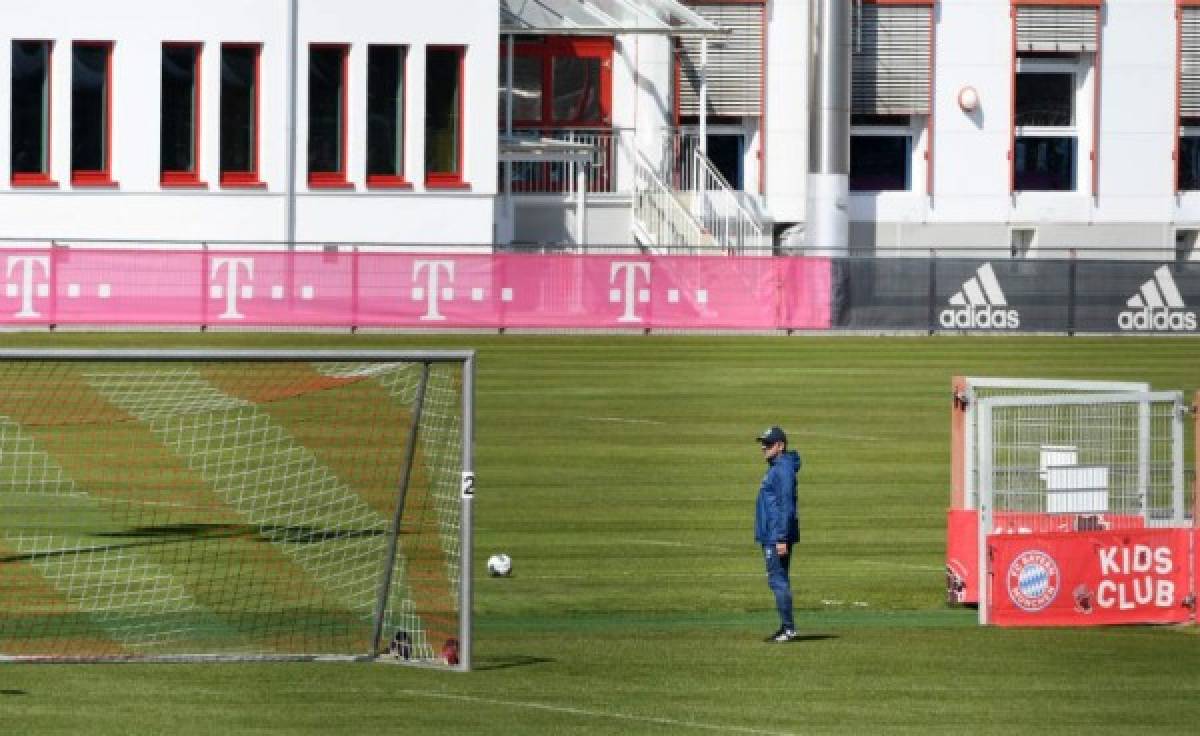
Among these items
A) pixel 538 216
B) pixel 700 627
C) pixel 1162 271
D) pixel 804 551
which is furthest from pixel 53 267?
pixel 700 627

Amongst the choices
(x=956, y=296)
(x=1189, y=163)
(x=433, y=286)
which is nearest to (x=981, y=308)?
(x=956, y=296)

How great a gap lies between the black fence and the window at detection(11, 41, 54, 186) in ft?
54.0

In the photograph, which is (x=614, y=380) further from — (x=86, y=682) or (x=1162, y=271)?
(x=86, y=682)

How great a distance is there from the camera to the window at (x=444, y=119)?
5438cm

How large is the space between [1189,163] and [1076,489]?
48.9m

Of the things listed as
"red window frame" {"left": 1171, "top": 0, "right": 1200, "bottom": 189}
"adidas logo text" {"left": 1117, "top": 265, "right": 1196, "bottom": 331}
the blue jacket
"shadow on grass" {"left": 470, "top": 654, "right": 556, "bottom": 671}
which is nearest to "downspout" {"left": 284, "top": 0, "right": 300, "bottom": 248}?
"adidas logo text" {"left": 1117, "top": 265, "right": 1196, "bottom": 331}

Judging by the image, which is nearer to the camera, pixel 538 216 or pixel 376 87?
pixel 376 87

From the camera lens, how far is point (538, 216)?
57719 mm

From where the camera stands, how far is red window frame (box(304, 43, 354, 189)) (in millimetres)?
53312

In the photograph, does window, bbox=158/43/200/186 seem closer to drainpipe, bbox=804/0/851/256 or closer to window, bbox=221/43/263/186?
window, bbox=221/43/263/186

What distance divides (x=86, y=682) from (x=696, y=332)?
33.6 meters

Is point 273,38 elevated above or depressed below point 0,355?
above

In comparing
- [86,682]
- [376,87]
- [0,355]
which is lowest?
[86,682]

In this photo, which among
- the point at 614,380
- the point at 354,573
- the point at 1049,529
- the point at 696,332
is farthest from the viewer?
the point at 696,332
